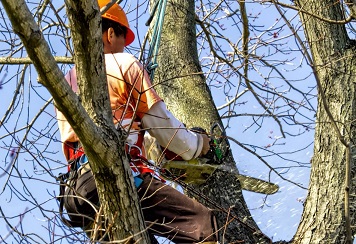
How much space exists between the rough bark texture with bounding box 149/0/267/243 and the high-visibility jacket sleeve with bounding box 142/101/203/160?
32 centimetres

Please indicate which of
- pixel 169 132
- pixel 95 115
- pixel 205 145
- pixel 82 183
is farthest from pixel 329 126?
pixel 95 115

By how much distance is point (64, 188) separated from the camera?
12.1ft

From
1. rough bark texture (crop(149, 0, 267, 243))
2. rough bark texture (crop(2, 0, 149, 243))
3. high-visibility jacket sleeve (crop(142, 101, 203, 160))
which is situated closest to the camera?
rough bark texture (crop(2, 0, 149, 243))

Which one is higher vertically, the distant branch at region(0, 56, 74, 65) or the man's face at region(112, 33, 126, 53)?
the distant branch at region(0, 56, 74, 65)

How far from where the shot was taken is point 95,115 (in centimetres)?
293

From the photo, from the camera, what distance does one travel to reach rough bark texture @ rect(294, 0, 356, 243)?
11.7 ft

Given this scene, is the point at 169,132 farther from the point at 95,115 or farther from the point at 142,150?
the point at 95,115

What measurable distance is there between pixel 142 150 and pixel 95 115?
737 millimetres

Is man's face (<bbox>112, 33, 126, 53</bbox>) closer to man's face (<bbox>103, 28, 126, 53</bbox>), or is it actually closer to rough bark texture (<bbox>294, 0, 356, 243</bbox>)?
man's face (<bbox>103, 28, 126, 53</bbox>)

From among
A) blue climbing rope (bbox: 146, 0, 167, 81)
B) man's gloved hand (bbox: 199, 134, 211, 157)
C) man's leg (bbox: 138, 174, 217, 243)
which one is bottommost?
man's leg (bbox: 138, 174, 217, 243)

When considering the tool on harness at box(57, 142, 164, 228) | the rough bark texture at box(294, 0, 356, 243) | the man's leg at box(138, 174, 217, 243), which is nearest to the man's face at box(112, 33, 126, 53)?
the tool on harness at box(57, 142, 164, 228)

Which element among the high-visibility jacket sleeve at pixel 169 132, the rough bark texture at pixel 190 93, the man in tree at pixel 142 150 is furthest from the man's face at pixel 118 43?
the high-visibility jacket sleeve at pixel 169 132

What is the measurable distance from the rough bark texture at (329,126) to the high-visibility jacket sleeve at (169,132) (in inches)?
24.1

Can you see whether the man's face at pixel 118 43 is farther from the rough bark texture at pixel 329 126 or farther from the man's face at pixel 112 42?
the rough bark texture at pixel 329 126
